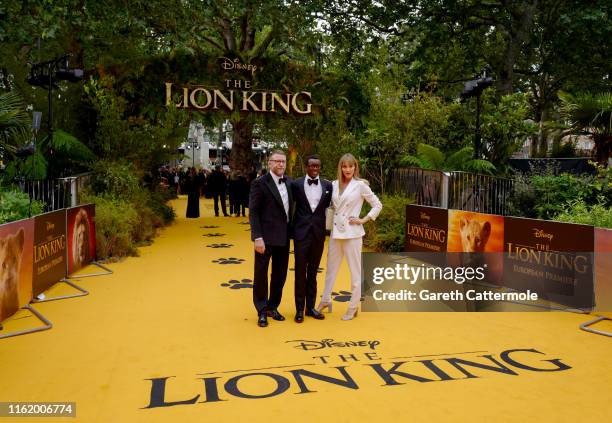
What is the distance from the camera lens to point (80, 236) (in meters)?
8.06

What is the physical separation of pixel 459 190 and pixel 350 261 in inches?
180

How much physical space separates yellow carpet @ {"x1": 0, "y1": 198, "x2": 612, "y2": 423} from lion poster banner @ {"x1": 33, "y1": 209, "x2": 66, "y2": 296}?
0.39m

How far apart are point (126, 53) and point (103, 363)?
11006 mm

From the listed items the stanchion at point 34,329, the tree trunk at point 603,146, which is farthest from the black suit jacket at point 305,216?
the tree trunk at point 603,146

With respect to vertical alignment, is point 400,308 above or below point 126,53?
below

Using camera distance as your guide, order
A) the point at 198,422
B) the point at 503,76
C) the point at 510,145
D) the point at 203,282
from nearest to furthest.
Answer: the point at 198,422 < the point at 203,282 < the point at 510,145 < the point at 503,76

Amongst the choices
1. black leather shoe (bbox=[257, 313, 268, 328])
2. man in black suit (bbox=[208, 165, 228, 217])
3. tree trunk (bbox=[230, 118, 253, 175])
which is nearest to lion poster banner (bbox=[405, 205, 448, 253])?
black leather shoe (bbox=[257, 313, 268, 328])

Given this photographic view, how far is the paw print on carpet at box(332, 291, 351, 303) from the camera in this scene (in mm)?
6492

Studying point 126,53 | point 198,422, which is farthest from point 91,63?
point 198,422

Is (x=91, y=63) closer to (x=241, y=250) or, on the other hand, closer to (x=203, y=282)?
(x=241, y=250)

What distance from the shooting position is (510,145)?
11789mm

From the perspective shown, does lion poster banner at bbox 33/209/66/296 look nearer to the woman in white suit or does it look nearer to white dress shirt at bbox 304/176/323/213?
white dress shirt at bbox 304/176/323/213

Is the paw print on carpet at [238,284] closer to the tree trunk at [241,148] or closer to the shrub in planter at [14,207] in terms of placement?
the shrub in planter at [14,207]

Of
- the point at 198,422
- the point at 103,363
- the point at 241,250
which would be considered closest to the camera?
the point at 198,422
